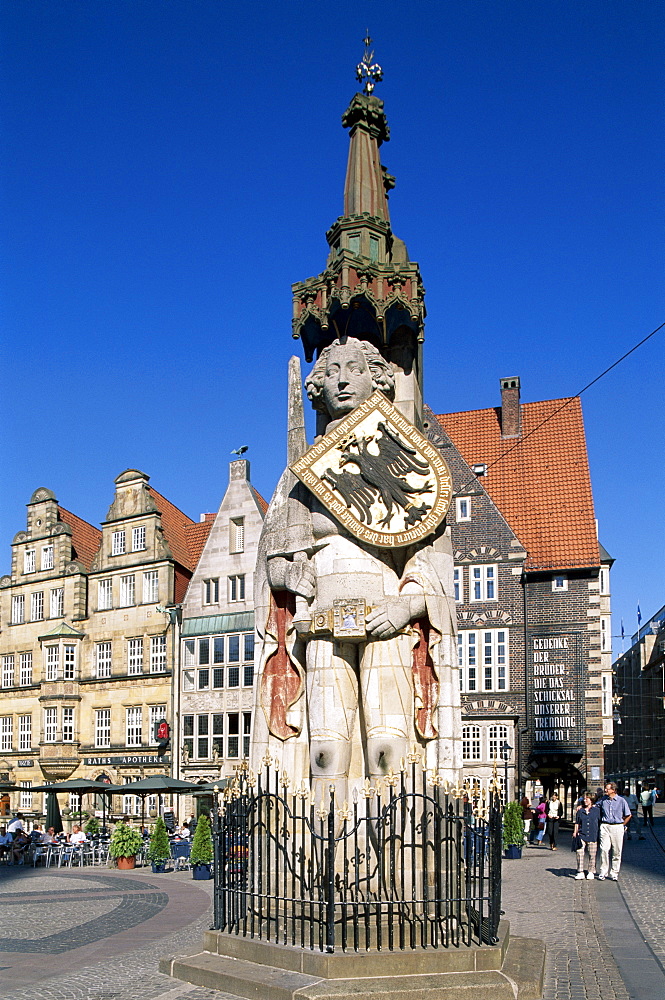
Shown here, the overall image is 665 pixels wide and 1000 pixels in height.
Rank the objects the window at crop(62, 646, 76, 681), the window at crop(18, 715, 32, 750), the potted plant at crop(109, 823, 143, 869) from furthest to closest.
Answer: the window at crop(18, 715, 32, 750), the window at crop(62, 646, 76, 681), the potted plant at crop(109, 823, 143, 869)

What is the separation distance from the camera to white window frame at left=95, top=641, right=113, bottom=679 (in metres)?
41.0

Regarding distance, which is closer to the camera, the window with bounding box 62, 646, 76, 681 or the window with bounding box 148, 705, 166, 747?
the window with bounding box 148, 705, 166, 747

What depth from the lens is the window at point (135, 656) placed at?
3989cm

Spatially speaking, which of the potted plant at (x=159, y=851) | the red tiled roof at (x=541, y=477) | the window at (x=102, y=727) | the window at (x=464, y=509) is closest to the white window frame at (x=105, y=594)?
the window at (x=102, y=727)

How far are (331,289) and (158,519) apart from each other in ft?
101

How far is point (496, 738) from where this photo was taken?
36.3 meters

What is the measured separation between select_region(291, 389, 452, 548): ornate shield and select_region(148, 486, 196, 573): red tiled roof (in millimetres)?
30977

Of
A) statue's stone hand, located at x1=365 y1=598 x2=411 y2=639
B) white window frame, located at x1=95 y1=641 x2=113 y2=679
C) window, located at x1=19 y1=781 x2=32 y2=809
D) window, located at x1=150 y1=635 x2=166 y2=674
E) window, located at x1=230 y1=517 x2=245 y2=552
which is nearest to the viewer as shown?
statue's stone hand, located at x1=365 y1=598 x2=411 y2=639

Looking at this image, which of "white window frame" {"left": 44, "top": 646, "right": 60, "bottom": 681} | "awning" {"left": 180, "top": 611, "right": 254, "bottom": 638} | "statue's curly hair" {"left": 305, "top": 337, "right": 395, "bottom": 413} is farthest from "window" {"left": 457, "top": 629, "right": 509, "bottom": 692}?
"statue's curly hair" {"left": 305, "top": 337, "right": 395, "bottom": 413}

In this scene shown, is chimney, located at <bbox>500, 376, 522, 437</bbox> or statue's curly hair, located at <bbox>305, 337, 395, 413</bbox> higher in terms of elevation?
chimney, located at <bbox>500, 376, 522, 437</bbox>

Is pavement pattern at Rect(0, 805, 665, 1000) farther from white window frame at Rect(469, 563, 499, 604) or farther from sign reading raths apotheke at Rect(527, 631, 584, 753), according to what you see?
white window frame at Rect(469, 563, 499, 604)

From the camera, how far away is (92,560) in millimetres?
43875

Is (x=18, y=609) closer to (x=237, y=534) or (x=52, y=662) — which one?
(x=52, y=662)

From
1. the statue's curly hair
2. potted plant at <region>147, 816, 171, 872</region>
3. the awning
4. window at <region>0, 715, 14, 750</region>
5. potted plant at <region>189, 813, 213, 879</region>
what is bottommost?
window at <region>0, 715, 14, 750</region>
